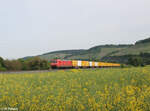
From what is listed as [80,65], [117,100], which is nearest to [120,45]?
[80,65]

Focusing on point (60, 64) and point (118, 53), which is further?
point (118, 53)

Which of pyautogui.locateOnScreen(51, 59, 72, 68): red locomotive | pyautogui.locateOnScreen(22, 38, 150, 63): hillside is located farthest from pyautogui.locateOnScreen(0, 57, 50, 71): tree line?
pyautogui.locateOnScreen(22, 38, 150, 63): hillside

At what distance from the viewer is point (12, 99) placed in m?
6.64

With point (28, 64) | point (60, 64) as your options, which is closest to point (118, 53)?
point (60, 64)

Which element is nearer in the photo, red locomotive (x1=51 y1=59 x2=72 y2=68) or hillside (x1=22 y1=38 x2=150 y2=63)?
red locomotive (x1=51 y1=59 x2=72 y2=68)

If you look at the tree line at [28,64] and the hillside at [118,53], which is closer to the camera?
the tree line at [28,64]

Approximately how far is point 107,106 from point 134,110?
791 millimetres

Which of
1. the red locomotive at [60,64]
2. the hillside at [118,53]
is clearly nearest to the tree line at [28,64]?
the red locomotive at [60,64]

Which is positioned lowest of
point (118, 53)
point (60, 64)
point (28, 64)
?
point (60, 64)

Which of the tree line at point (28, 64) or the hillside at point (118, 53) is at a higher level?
the hillside at point (118, 53)

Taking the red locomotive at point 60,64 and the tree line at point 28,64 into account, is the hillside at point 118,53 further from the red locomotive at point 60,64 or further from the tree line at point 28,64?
the tree line at point 28,64

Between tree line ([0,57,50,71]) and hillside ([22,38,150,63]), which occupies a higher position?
hillside ([22,38,150,63])

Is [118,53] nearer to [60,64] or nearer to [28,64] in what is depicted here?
[60,64]

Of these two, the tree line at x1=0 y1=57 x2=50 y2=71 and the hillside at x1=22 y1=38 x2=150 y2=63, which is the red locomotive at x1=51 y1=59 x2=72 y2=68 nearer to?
the tree line at x1=0 y1=57 x2=50 y2=71
